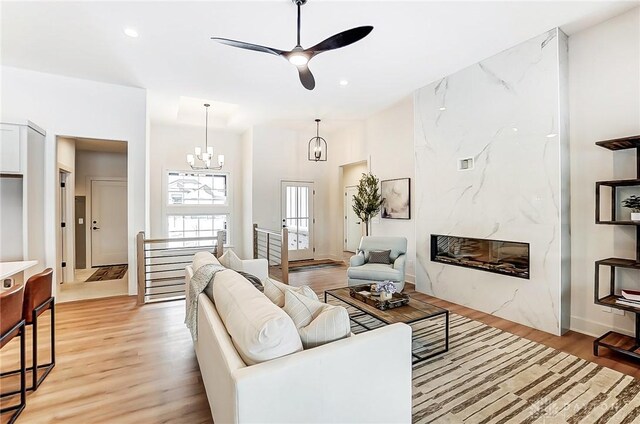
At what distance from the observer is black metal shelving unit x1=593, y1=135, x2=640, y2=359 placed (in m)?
2.68

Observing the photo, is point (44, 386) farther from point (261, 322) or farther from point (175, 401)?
point (261, 322)

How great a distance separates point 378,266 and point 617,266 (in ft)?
8.15

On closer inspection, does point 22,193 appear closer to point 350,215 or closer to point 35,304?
point 35,304

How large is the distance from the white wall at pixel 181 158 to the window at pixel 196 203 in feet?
0.42

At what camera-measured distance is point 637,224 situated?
2674 mm

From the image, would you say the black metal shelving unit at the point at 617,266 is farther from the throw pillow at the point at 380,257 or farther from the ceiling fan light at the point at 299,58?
the ceiling fan light at the point at 299,58

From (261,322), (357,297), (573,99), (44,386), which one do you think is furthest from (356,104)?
(44,386)

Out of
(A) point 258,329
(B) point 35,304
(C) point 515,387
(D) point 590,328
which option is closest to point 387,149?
(D) point 590,328

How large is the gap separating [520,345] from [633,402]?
896 millimetres

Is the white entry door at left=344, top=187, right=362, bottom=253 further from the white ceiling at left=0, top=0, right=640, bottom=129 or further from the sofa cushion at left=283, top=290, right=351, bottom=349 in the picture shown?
the sofa cushion at left=283, top=290, right=351, bottom=349

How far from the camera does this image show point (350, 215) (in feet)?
28.0

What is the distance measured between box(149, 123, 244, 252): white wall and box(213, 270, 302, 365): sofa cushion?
6.21 meters

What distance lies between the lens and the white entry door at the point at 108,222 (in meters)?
6.86

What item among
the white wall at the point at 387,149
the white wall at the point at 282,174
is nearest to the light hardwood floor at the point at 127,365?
the white wall at the point at 387,149
